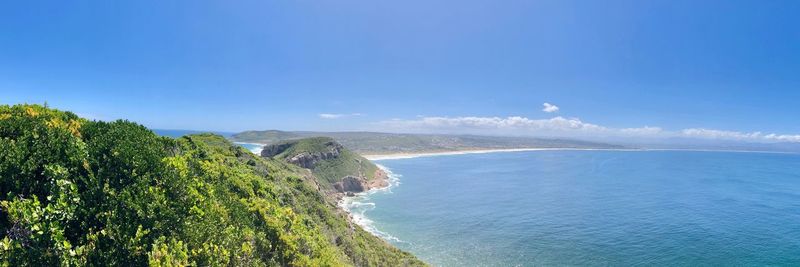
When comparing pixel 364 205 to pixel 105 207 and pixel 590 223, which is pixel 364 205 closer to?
pixel 590 223

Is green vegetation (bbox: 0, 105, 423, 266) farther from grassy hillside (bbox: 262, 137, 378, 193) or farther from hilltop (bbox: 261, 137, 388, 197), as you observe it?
grassy hillside (bbox: 262, 137, 378, 193)

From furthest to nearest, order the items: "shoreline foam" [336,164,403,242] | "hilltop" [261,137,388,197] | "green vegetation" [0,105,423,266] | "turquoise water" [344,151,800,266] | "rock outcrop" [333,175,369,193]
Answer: "hilltop" [261,137,388,197] < "rock outcrop" [333,175,369,193] < "shoreline foam" [336,164,403,242] < "turquoise water" [344,151,800,266] < "green vegetation" [0,105,423,266]

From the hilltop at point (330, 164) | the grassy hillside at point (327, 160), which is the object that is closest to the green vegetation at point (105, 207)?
the hilltop at point (330, 164)

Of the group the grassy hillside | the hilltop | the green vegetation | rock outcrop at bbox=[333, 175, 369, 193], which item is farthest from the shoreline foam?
the green vegetation

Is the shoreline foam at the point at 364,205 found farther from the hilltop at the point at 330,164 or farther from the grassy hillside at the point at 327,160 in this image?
the grassy hillside at the point at 327,160

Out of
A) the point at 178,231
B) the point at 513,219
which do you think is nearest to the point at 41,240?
the point at 178,231

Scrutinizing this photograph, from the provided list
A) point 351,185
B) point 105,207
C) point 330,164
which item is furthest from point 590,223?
point 105,207
